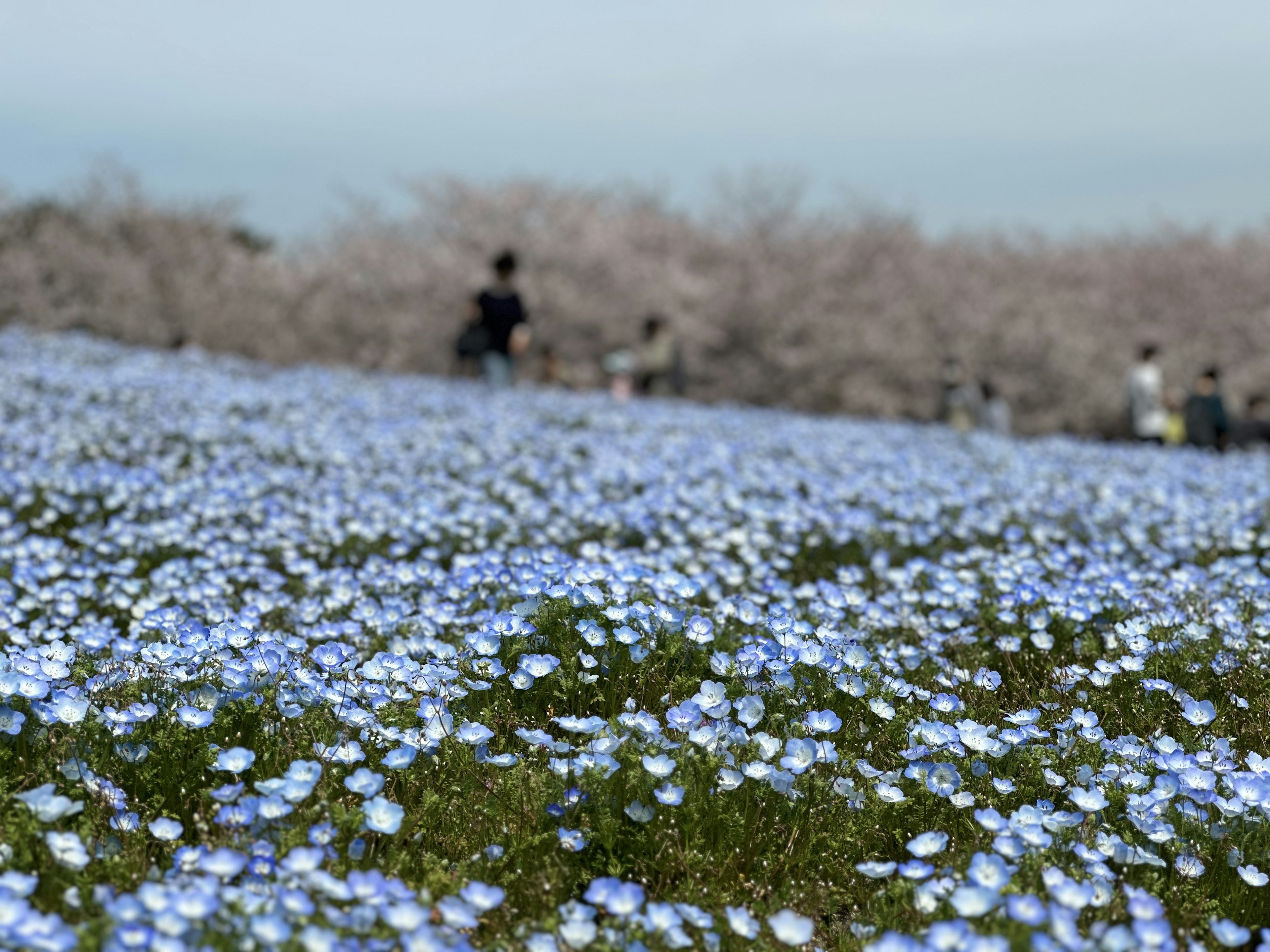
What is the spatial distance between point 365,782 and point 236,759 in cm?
39

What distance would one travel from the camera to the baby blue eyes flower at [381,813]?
2.90 m

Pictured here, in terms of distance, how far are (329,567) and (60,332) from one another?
19689 mm

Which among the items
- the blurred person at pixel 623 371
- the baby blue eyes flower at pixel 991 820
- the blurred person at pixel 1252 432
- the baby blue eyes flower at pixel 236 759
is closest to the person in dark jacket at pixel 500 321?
the blurred person at pixel 623 371

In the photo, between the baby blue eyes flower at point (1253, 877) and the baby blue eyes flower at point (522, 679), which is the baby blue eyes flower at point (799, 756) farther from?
the baby blue eyes flower at point (1253, 877)

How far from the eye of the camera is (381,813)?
9.65ft

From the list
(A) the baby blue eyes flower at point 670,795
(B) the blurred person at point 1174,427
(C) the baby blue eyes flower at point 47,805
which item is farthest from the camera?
(B) the blurred person at point 1174,427

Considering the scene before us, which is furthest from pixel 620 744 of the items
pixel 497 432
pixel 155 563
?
pixel 497 432

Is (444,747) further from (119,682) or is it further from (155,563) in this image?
(155,563)

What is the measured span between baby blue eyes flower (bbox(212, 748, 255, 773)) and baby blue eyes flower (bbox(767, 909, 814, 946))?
150cm

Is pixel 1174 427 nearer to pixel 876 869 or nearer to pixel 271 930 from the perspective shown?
pixel 876 869

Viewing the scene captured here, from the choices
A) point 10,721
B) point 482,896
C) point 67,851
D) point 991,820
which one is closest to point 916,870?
point 991,820

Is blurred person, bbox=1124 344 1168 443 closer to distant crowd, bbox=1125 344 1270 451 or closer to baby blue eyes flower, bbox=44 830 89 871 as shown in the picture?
distant crowd, bbox=1125 344 1270 451

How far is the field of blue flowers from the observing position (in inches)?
105

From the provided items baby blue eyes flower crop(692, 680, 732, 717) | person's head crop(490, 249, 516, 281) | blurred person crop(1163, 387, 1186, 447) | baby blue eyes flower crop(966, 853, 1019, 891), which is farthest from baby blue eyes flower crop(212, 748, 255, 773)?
blurred person crop(1163, 387, 1186, 447)
